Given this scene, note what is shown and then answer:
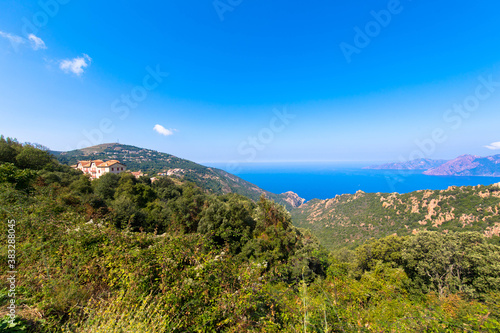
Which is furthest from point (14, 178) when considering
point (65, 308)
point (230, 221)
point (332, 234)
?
point (332, 234)

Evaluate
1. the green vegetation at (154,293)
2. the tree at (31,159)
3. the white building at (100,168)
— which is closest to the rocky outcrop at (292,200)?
the white building at (100,168)

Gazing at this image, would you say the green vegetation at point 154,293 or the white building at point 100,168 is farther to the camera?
the white building at point 100,168

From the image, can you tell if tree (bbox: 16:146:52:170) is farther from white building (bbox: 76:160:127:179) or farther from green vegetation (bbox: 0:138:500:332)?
white building (bbox: 76:160:127:179)

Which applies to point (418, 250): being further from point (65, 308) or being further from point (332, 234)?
point (332, 234)

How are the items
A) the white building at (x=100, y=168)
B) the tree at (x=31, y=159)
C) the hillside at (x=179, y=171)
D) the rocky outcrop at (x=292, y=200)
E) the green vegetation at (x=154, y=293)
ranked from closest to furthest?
the green vegetation at (x=154, y=293), the tree at (x=31, y=159), the white building at (x=100, y=168), the hillside at (x=179, y=171), the rocky outcrop at (x=292, y=200)

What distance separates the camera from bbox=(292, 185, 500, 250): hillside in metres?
37.2

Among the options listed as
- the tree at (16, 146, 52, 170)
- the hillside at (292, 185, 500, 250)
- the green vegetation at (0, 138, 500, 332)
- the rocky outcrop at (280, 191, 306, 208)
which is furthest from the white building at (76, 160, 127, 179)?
the rocky outcrop at (280, 191, 306, 208)

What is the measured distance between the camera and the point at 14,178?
8.05 meters

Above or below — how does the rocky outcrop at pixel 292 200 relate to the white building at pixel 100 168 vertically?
below

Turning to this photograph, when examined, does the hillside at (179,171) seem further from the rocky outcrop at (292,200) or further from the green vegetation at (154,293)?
the green vegetation at (154,293)

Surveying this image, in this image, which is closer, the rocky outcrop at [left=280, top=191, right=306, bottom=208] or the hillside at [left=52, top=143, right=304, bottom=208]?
the hillside at [left=52, top=143, right=304, bottom=208]

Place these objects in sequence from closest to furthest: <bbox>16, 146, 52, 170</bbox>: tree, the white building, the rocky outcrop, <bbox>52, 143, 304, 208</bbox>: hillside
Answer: <bbox>16, 146, 52, 170</bbox>: tree → the white building → <bbox>52, 143, 304, 208</bbox>: hillside → the rocky outcrop

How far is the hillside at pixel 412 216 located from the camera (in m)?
37.2

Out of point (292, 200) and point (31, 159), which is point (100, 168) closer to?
point (31, 159)
